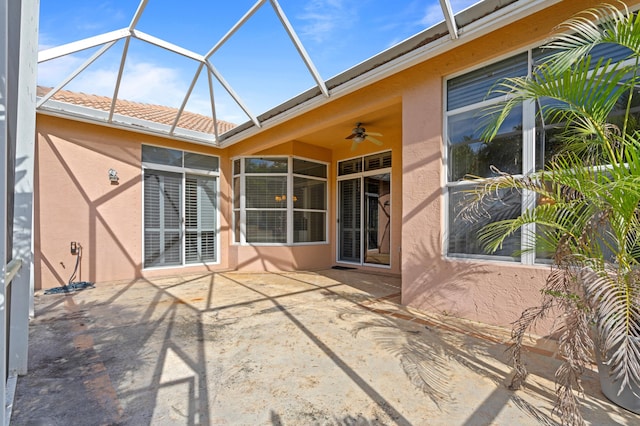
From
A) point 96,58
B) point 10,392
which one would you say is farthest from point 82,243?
point 10,392

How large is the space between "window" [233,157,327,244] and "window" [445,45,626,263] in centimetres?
434

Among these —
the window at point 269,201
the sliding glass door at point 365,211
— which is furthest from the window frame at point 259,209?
the sliding glass door at point 365,211

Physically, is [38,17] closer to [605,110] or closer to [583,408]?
[605,110]

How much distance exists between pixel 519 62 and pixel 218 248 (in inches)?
270

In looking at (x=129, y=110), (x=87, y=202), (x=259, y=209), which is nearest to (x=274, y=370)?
(x=259, y=209)

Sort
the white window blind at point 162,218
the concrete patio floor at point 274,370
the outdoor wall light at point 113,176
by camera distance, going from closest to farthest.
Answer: the concrete patio floor at point 274,370, the outdoor wall light at point 113,176, the white window blind at point 162,218

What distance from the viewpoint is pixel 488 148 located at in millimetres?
3508

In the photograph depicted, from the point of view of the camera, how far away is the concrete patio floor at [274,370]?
1.90m

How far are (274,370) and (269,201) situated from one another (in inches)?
209

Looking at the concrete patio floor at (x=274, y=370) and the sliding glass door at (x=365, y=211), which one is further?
the sliding glass door at (x=365, y=211)

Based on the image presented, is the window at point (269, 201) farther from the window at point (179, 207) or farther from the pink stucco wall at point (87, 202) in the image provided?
the pink stucco wall at point (87, 202)

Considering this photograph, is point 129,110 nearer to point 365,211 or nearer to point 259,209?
point 259,209

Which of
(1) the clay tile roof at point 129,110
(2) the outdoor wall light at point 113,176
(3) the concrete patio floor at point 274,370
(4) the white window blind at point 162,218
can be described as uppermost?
(1) the clay tile roof at point 129,110

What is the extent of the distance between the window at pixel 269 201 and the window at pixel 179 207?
66 cm
